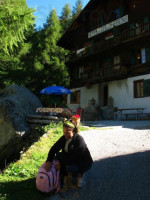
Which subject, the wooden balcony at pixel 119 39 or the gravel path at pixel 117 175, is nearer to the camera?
the gravel path at pixel 117 175

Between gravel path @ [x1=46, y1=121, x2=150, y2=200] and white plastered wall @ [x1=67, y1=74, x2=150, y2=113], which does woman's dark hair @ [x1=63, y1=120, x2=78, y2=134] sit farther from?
white plastered wall @ [x1=67, y1=74, x2=150, y2=113]

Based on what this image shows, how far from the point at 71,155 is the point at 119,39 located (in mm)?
16438

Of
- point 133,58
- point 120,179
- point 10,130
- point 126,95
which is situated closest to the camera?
point 120,179

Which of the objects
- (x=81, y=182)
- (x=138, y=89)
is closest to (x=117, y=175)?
(x=81, y=182)

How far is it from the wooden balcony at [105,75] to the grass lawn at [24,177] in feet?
41.1

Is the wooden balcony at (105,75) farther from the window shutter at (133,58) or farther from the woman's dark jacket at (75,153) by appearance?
the woman's dark jacket at (75,153)

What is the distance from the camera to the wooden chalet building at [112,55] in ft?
54.0

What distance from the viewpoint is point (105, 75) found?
18.1 metres

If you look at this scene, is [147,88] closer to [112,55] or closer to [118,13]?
[112,55]

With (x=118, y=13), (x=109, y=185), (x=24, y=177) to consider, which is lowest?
(x=24, y=177)

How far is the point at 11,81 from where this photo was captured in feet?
77.0

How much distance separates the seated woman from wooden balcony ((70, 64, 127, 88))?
1453 centimetres

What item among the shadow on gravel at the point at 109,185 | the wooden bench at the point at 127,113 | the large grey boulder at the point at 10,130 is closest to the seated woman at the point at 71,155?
the shadow on gravel at the point at 109,185

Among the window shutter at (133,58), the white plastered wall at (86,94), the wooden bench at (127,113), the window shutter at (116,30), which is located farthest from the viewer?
the white plastered wall at (86,94)
